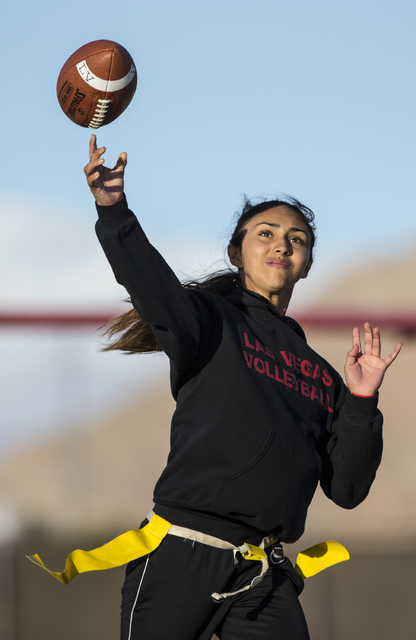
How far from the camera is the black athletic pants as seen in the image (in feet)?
4.92

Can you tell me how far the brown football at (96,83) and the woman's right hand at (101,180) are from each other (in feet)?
1.19

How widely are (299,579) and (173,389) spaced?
1.68ft

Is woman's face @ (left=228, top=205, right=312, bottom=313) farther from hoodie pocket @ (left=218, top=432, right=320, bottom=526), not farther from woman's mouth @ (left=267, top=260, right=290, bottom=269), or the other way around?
hoodie pocket @ (left=218, top=432, right=320, bottom=526)

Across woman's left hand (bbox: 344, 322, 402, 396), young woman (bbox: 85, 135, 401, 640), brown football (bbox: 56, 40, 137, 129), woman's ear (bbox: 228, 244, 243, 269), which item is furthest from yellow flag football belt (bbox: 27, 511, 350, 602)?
brown football (bbox: 56, 40, 137, 129)

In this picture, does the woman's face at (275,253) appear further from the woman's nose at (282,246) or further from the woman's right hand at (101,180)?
the woman's right hand at (101,180)

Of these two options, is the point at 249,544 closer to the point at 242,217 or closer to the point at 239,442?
the point at 239,442

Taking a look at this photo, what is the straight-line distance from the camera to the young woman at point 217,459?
4.79 feet

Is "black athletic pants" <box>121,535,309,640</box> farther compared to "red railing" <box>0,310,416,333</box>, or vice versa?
"red railing" <box>0,310,416,333</box>

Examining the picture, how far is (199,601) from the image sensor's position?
1.50 m

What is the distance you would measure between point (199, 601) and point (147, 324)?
2.40 ft

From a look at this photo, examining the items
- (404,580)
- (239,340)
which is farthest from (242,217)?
(404,580)

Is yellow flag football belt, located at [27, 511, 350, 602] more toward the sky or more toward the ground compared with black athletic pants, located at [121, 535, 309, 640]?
more toward the sky

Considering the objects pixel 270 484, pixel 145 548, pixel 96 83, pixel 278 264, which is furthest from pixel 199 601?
pixel 96 83

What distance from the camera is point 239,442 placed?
Result: 1526 mm
